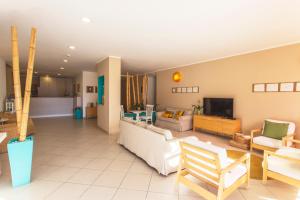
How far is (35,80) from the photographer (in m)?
10.7

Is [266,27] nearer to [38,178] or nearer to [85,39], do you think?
[85,39]

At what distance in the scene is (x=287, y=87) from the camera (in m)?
3.89

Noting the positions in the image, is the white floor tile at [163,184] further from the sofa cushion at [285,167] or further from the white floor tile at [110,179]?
the sofa cushion at [285,167]

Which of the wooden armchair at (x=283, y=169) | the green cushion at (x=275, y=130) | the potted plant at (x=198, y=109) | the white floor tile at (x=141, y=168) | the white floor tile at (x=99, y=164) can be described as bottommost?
the white floor tile at (x=141, y=168)

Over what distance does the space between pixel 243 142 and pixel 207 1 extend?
3.64 metres

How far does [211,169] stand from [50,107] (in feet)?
32.2

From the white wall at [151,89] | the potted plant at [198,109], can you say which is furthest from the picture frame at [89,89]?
the potted plant at [198,109]

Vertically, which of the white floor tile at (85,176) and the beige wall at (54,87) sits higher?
the beige wall at (54,87)

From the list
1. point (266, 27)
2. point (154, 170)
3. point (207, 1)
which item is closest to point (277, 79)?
point (266, 27)

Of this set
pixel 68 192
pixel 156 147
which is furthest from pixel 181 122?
pixel 68 192

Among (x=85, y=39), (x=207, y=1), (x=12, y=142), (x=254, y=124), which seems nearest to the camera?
(x=207, y=1)

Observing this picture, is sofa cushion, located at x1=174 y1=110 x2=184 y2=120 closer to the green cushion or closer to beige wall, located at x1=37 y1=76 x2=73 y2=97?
the green cushion

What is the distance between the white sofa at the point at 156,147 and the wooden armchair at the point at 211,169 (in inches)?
12.4

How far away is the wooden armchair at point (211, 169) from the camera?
1.82 m
